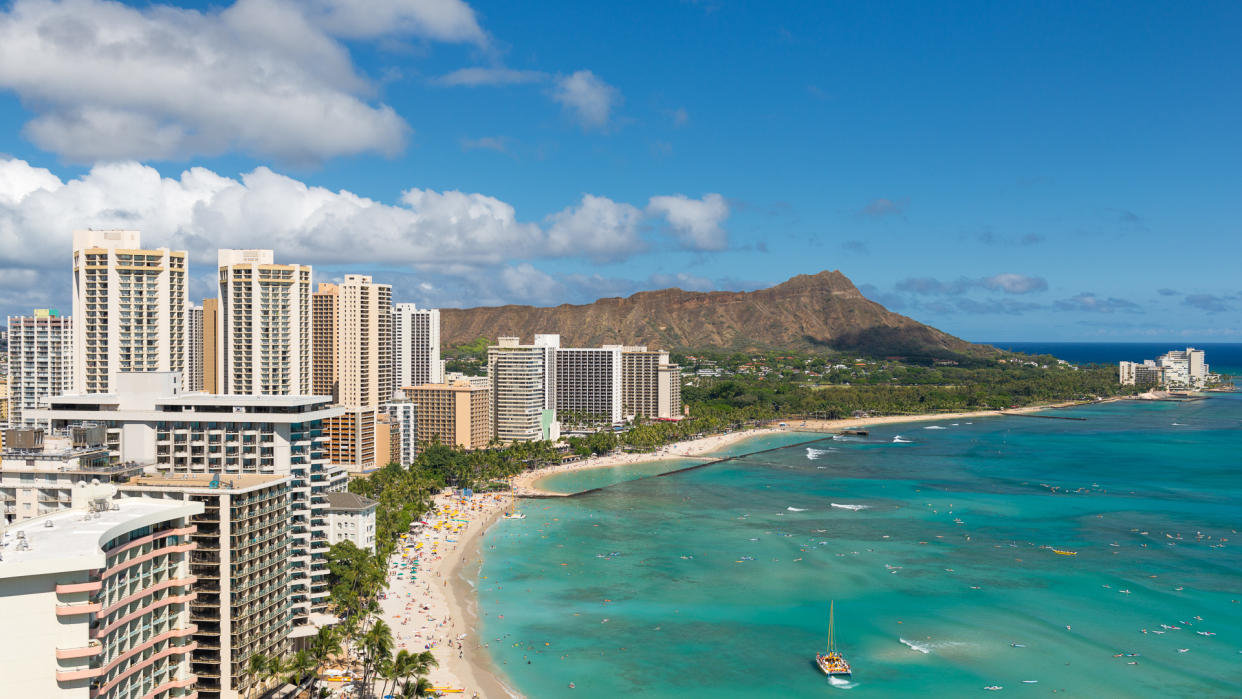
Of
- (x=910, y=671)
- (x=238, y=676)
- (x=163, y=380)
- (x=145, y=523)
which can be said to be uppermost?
(x=163, y=380)

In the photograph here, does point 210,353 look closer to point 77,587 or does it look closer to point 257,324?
point 257,324

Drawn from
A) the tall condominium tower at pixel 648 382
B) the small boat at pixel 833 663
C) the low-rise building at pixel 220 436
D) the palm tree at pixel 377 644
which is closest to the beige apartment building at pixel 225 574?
the palm tree at pixel 377 644

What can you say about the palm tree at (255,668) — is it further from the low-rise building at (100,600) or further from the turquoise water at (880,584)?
the turquoise water at (880,584)

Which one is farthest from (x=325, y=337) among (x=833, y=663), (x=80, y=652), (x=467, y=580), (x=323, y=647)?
(x=80, y=652)

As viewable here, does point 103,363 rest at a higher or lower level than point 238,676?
higher

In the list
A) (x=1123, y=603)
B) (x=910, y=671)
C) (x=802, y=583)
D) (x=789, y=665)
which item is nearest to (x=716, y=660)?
(x=789, y=665)

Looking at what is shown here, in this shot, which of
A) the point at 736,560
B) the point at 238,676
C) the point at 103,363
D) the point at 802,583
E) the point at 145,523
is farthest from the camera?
the point at 103,363

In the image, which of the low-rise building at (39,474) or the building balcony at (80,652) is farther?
the low-rise building at (39,474)

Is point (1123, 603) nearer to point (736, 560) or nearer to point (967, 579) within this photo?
point (967, 579)
